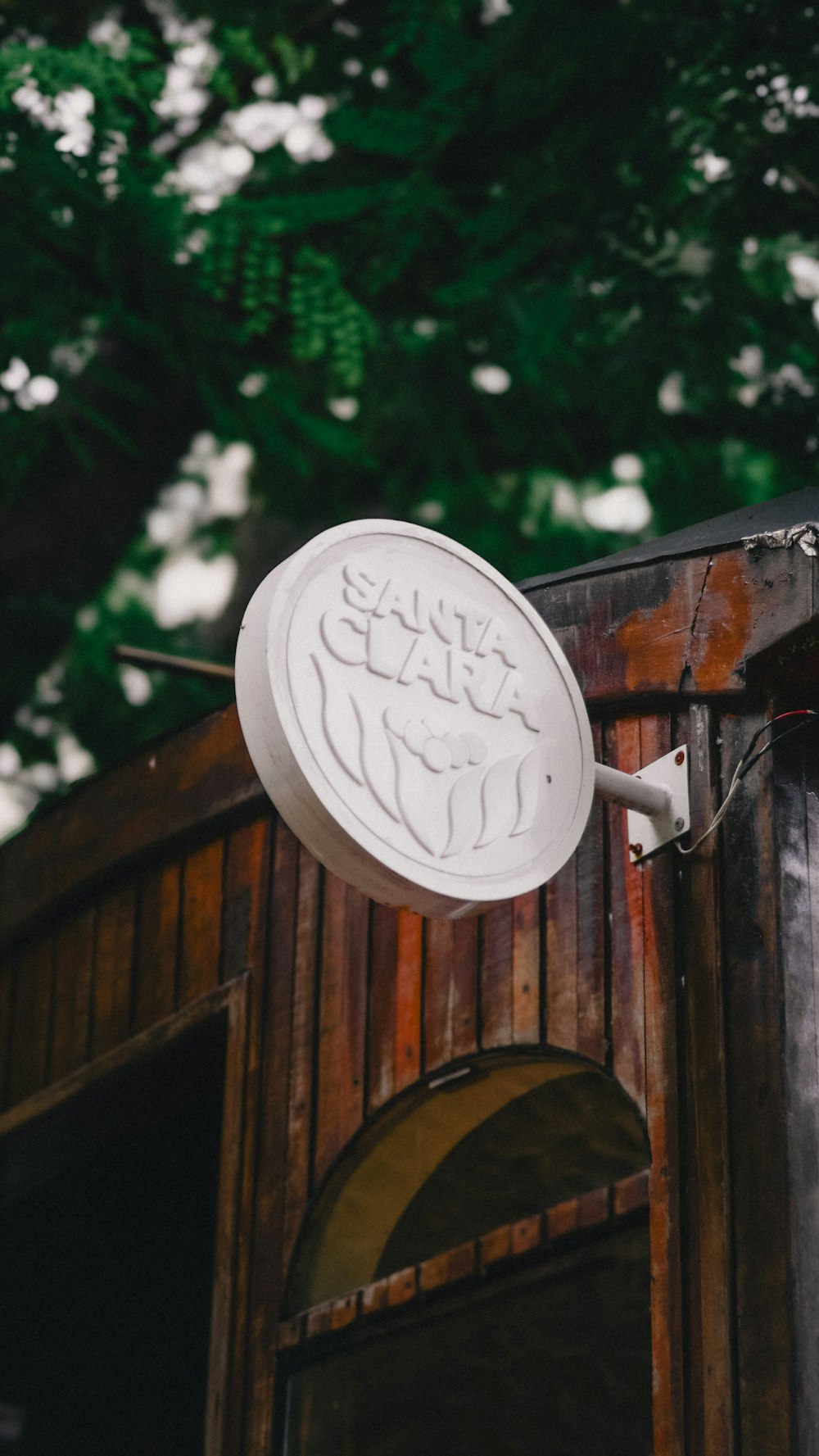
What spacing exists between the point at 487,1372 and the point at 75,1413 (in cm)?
268

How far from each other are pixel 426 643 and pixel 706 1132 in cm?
130

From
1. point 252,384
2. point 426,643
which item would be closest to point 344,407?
point 252,384

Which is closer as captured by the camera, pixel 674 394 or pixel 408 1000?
pixel 408 1000

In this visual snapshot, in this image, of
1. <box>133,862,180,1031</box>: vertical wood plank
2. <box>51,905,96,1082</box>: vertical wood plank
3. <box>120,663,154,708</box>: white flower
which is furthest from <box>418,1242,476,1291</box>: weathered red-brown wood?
<box>120,663,154,708</box>: white flower

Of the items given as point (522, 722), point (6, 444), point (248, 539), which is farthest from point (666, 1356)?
point (248, 539)

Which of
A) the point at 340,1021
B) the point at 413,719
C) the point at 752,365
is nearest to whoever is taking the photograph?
the point at 413,719

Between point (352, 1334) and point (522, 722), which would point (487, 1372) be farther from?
point (522, 722)

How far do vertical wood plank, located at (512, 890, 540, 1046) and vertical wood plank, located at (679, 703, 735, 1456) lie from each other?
0.47 metres

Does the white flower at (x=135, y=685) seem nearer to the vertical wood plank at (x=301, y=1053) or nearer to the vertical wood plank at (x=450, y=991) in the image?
the vertical wood plank at (x=301, y=1053)

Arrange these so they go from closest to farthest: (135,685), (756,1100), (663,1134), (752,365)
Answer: (756,1100), (663,1134), (752,365), (135,685)

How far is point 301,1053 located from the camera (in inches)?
193

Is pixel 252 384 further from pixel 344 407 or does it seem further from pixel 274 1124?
pixel 274 1124

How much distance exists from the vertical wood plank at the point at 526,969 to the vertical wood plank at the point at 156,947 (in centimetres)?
146

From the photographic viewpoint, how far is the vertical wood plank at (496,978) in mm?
4380
